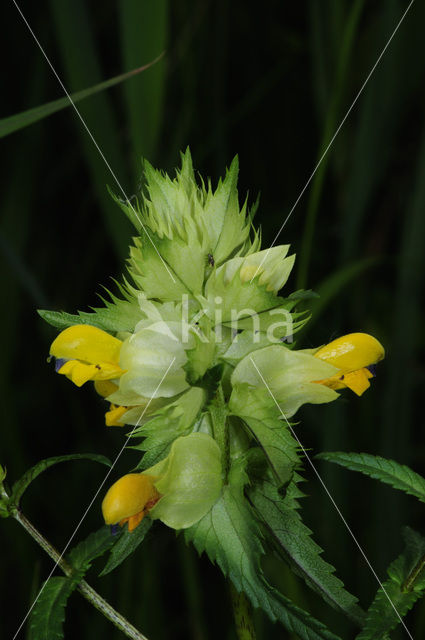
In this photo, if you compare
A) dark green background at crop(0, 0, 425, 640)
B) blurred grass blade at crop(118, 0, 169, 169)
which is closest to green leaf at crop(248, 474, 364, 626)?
dark green background at crop(0, 0, 425, 640)

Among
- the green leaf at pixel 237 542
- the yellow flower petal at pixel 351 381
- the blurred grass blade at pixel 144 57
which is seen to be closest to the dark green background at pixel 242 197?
the blurred grass blade at pixel 144 57

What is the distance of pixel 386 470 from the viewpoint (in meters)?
0.60

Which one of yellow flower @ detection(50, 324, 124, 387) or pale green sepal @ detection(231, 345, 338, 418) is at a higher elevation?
yellow flower @ detection(50, 324, 124, 387)

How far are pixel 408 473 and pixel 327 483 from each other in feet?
2.93

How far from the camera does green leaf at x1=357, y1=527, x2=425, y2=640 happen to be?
53 centimetres

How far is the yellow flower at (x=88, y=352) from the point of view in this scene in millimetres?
658

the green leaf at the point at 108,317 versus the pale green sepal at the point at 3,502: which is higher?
the green leaf at the point at 108,317

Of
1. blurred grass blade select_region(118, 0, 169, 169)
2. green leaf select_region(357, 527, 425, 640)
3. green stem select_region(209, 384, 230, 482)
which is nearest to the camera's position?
green leaf select_region(357, 527, 425, 640)

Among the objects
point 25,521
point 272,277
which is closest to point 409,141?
point 272,277

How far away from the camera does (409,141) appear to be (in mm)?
2143

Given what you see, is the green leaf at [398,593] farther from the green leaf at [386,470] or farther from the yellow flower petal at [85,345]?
the yellow flower petal at [85,345]

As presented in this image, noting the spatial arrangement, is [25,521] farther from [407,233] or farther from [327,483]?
[407,233]

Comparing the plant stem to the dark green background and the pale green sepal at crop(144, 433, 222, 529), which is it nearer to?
the pale green sepal at crop(144, 433, 222, 529)

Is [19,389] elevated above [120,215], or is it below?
below
